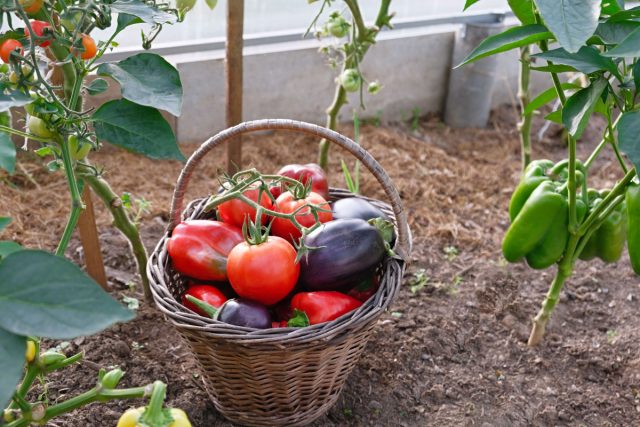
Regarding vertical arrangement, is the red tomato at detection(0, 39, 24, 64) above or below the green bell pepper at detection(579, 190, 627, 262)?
above

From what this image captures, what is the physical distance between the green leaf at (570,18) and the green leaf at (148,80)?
1.85 feet

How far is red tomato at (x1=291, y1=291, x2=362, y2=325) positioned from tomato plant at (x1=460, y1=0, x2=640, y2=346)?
0.51 m

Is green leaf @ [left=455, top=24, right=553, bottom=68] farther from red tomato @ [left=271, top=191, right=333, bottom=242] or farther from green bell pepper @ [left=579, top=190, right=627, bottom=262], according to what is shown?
green bell pepper @ [left=579, top=190, right=627, bottom=262]

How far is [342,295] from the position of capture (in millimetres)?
1363

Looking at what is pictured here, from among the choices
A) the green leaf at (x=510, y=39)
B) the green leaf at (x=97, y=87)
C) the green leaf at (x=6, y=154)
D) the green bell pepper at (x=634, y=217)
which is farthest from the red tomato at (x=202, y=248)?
the green bell pepper at (x=634, y=217)

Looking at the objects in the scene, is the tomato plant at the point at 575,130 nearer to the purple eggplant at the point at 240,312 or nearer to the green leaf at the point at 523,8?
the green leaf at the point at 523,8

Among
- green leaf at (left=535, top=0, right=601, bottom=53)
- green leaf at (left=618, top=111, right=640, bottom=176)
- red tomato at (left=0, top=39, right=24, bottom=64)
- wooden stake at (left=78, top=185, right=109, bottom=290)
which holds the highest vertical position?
green leaf at (left=535, top=0, right=601, bottom=53)

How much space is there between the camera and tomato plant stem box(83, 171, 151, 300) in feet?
4.89

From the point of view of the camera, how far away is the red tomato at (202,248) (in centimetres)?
140

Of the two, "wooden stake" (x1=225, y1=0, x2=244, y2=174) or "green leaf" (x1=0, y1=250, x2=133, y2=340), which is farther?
"wooden stake" (x1=225, y1=0, x2=244, y2=174)

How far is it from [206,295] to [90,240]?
48 cm

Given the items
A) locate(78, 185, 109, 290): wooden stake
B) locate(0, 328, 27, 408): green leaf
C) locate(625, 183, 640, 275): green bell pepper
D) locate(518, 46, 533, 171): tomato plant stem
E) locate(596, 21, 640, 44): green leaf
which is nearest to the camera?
locate(0, 328, 27, 408): green leaf

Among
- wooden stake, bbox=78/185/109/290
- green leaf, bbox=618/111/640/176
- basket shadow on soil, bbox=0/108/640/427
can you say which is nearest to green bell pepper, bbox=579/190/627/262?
basket shadow on soil, bbox=0/108/640/427

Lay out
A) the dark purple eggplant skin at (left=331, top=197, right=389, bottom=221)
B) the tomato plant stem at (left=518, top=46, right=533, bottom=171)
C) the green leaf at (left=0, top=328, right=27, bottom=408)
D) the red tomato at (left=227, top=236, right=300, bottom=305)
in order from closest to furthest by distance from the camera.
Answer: the green leaf at (left=0, top=328, right=27, bottom=408), the red tomato at (left=227, top=236, right=300, bottom=305), the dark purple eggplant skin at (left=331, top=197, right=389, bottom=221), the tomato plant stem at (left=518, top=46, right=533, bottom=171)
